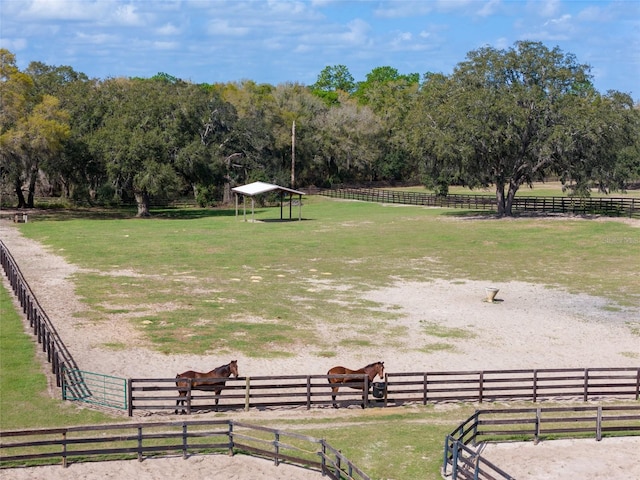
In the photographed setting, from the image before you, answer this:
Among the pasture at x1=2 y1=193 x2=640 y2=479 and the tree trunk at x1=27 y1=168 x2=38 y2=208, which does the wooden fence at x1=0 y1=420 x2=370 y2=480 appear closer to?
the pasture at x1=2 y1=193 x2=640 y2=479

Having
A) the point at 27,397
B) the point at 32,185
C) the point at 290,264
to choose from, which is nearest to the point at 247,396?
the point at 27,397

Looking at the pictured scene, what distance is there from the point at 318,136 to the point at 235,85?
58.1ft

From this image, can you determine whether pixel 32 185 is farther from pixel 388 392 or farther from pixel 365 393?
pixel 388 392

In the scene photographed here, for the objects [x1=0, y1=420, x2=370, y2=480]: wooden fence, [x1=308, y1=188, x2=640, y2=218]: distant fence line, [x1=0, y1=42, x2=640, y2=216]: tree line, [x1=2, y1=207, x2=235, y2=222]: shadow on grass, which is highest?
[x1=0, y1=42, x2=640, y2=216]: tree line

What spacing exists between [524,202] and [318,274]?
38.3m

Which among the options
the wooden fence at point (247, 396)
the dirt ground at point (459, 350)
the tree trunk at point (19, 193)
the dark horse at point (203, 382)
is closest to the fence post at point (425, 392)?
the wooden fence at point (247, 396)

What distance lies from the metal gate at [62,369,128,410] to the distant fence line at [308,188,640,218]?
51820 mm

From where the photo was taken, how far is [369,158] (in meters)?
105

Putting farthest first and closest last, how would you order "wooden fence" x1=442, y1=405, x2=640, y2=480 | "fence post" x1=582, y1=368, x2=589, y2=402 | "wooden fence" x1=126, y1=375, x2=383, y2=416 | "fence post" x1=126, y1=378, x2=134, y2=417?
1. "fence post" x1=582, y1=368, x2=589, y2=402
2. "wooden fence" x1=126, y1=375, x2=383, y2=416
3. "fence post" x1=126, y1=378, x2=134, y2=417
4. "wooden fence" x1=442, y1=405, x2=640, y2=480

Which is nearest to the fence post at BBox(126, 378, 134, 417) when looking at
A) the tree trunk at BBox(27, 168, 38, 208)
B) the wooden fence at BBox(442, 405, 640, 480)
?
the wooden fence at BBox(442, 405, 640, 480)

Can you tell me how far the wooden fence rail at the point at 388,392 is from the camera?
18.5 meters

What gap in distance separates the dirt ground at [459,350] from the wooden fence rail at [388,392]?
3.16 ft

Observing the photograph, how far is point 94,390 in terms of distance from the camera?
64.8 ft

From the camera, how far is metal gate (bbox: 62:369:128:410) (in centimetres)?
1909
